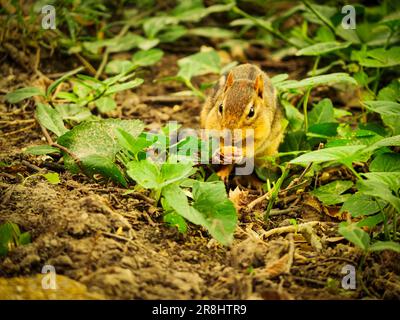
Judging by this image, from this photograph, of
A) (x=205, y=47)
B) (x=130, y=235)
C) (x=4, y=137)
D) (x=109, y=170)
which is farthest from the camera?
(x=205, y=47)

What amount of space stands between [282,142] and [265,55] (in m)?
1.88

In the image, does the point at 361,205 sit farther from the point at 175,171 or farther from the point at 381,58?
the point at 381,58

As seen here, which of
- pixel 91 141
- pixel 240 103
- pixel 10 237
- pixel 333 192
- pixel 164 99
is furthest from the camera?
pixel 164 99

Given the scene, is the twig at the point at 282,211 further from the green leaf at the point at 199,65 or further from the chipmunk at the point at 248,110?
the green leaf at the point at 199,65

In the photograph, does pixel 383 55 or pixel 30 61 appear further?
pixel 30 61

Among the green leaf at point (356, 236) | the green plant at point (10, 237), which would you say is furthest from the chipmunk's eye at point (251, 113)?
the green plant at point (10, 237)

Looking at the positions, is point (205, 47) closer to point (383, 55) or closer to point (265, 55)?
point (265, 55)

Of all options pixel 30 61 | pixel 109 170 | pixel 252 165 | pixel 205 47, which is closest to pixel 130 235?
pixel 109 170

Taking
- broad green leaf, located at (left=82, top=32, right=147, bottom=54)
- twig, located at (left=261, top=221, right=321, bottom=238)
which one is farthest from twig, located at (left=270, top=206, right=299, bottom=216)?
broad green leaf, located at (left=82, top=32, right=147, bottom=54)

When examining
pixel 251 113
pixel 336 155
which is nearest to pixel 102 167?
pixel 251 113

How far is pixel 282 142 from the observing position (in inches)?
169

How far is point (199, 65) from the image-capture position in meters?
4.72

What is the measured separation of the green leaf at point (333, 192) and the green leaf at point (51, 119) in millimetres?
1758

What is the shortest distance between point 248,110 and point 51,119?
1.38 meters
